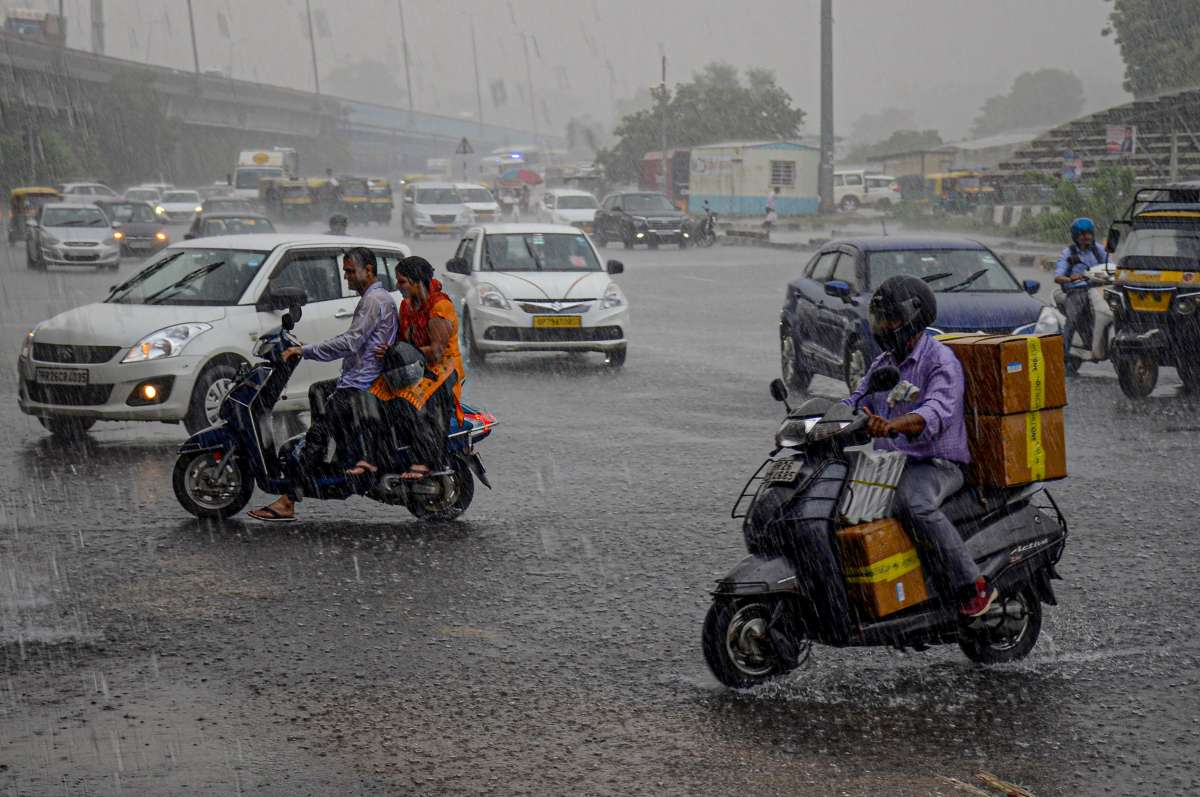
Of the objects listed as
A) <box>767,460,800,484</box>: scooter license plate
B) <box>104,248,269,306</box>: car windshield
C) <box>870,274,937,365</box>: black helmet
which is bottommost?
<box>767,460,800,484</box>: scooter license plate

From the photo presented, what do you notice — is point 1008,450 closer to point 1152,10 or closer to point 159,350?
point 159,350

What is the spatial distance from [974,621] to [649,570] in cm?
217

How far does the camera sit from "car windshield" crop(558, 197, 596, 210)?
52562 mm

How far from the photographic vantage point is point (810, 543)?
5.73m

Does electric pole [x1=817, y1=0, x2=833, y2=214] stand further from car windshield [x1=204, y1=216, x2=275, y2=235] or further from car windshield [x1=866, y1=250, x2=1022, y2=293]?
car windshield [x1=866, y1=250, x2=1022, y2=293]

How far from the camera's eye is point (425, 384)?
8.94 m

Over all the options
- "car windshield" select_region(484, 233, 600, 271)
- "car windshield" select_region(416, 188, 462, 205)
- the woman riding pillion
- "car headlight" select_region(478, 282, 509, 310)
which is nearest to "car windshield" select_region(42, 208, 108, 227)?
"car windshield" select_region(416, 188, 462, 205)

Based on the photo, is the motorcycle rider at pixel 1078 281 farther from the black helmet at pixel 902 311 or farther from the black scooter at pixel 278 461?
the black helmet at pixel 902 311

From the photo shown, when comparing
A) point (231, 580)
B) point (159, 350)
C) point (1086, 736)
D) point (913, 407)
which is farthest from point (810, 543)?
point (159, 350)

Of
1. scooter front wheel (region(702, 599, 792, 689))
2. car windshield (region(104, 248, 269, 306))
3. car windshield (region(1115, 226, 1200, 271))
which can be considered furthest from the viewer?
car windshield (region(1115, 226, 1200, 271))

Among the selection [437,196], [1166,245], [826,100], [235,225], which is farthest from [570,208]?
[1166,245]

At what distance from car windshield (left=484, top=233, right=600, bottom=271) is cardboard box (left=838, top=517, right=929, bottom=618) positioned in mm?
13001

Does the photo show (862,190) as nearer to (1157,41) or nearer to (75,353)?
(1157,41)

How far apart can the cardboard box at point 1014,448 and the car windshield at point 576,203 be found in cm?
4678
